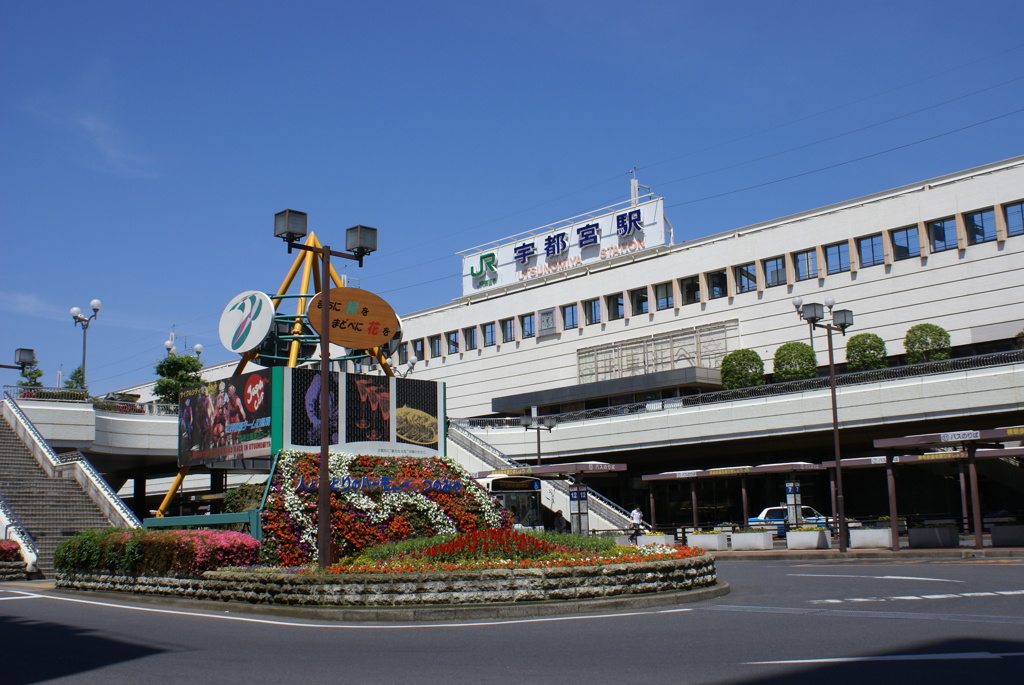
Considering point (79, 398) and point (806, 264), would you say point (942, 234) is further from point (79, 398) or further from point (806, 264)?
point (79, 398)

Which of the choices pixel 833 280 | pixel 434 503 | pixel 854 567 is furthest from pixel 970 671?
pixel 833 280

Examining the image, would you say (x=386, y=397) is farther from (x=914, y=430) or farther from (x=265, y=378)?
(x=914, y=430)

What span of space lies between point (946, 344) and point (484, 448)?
22.6 metres

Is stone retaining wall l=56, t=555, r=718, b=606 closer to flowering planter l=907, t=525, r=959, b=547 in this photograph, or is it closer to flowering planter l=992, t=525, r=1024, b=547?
flowering planter l=907, t=525, r=959, b=547

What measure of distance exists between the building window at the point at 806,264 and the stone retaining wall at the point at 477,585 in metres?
35.7

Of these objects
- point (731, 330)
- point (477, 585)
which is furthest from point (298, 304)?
point (731, 330)

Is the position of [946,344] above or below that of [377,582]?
above

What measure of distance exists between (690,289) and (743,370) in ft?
26.2

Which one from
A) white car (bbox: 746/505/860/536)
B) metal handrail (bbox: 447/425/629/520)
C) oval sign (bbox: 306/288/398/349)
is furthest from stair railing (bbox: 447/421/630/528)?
oval sign (bbox: 306/288/398/349)

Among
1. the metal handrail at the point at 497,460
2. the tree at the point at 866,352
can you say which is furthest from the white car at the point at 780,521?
the tree at the point at 866,352

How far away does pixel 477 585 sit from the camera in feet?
48.5

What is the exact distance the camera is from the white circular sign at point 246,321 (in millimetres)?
25453

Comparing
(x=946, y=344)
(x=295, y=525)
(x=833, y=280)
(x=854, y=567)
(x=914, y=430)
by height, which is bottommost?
(x=854, y=567)

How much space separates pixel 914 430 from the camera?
138 ft
